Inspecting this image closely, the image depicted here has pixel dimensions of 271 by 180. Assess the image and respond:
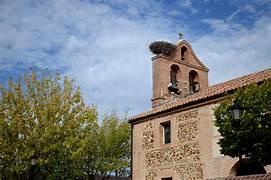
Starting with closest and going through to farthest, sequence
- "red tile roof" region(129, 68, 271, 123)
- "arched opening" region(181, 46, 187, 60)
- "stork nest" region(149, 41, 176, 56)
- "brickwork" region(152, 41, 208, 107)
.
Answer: "red tile roof" region(129, 68, 271, 123)
"brickwork" region(152, 41, 208, 107)
"stork nest" region(149, 41, 176, 56)
"arched opening" region(181, 46, 187, 60)

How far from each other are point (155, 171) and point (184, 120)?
3126mm

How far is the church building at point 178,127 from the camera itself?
17969mm

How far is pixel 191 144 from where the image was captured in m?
19.1

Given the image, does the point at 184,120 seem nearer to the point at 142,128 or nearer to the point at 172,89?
the point at 142,128

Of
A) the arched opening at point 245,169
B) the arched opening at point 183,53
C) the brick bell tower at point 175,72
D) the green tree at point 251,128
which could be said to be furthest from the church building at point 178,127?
the green tree at point 251,128

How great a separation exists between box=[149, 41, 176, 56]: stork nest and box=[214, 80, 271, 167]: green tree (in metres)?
13.7

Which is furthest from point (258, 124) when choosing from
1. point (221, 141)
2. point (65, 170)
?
point (65, 170)

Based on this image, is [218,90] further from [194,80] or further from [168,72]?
[194,80]

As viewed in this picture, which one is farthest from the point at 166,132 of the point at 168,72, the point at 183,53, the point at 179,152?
the point at 183,53

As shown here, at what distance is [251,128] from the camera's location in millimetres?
11070

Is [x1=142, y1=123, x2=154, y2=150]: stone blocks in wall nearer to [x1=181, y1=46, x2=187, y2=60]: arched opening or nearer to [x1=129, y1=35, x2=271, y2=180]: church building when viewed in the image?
[x1=129, y1=35, x2=271, y2=180]: church building

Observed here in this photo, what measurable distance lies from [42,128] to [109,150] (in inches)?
502

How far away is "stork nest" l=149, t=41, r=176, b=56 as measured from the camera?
83.1ft

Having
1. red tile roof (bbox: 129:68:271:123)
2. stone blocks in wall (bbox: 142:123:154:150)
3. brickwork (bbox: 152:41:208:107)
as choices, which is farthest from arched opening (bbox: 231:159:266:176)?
brickwork (bbox: 152:41:208:107)
